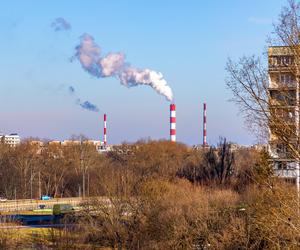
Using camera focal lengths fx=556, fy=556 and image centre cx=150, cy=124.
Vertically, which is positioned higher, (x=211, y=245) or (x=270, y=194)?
(x=270, y=194)

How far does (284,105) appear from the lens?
33.4 feet

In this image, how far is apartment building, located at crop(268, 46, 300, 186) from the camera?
10109 millimetres

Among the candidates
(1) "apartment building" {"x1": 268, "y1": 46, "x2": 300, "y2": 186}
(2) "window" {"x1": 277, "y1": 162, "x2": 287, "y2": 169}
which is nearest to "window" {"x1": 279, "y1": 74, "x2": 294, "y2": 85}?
(1) "apartment building" {"x1": 268, "y1": 46, "x2": 300, "y2": 186}

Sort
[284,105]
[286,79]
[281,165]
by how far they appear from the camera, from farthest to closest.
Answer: [281,165], [286,79], [284,105]

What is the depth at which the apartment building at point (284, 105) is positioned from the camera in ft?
33.2

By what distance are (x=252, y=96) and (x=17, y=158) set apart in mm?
60756

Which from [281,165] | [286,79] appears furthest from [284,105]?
[281,165]

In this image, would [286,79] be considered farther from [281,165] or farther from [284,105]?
[281,165]

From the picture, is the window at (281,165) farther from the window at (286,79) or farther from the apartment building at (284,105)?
the window at (286,79)

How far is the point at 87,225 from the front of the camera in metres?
27.4

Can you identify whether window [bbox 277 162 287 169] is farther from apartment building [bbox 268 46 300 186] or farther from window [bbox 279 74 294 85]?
window [bbox 279 74 294 85]

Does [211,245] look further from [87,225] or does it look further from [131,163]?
[131,163]

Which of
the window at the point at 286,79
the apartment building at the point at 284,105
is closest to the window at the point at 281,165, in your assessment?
the apartment building at the point at 284,105

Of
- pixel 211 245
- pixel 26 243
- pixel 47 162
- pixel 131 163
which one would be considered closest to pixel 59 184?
pixel 47 162
